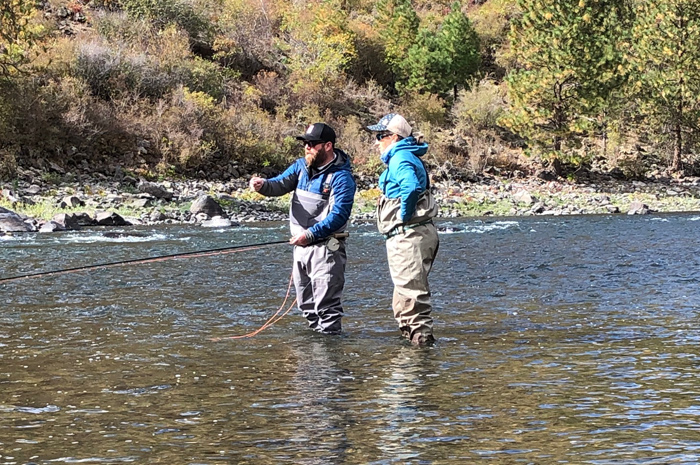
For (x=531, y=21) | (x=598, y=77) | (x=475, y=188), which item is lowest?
(x=475, y=188)

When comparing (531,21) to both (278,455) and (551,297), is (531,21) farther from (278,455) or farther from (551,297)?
(278,455)

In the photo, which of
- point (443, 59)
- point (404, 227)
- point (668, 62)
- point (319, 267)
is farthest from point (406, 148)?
point (443, 59)

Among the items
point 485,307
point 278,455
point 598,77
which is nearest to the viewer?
point 278,455

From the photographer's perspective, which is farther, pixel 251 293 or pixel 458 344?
pixel 251 293

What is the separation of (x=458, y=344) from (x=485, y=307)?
2.23 m

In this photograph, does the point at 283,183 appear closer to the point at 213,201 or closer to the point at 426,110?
the point at 213,201

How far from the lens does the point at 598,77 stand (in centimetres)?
3772

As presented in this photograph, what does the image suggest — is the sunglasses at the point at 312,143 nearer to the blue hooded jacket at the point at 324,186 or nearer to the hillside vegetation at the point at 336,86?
the blue hooded jacket at the point at 324,186

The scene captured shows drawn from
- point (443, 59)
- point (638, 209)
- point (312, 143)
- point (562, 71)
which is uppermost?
point (443, 59)

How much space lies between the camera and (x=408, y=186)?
724 centimetres

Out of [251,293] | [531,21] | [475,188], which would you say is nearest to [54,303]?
[251,293]

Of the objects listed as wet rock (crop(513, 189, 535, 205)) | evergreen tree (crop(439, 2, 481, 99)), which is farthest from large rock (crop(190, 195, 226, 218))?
evergreen tree (crop(439, 2, 481, 99))

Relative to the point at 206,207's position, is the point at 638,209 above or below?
below

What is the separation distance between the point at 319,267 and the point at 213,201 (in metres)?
17.9
